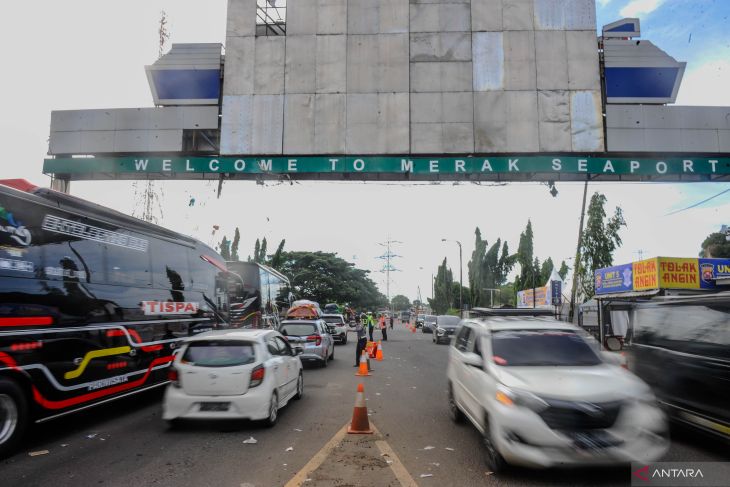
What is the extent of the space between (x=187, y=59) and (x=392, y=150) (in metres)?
7.11

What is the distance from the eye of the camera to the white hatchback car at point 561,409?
4.73m

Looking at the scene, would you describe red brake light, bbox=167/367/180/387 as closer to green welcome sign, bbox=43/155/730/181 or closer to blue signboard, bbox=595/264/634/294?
green welcome sign, bbox=43/155/730/181

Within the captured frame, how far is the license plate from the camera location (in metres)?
7.20

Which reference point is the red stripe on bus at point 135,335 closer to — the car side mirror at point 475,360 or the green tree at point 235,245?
the car side mirror at point 475,360

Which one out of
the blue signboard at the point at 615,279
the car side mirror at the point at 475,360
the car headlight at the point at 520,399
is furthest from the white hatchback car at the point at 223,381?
the blue signboard at the point at 615,279

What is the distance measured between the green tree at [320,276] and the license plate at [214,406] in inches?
2371

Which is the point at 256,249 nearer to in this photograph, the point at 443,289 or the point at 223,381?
the point at 443,289

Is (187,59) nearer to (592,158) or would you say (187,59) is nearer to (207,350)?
(207,350)

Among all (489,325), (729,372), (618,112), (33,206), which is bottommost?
(729,372)

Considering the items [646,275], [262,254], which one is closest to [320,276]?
[262,254]

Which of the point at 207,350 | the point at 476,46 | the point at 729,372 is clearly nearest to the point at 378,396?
the point at 207,350

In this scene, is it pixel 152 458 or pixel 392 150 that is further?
pixel 392 150

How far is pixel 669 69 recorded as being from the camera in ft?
46.4

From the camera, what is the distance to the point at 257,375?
24.4 feet
